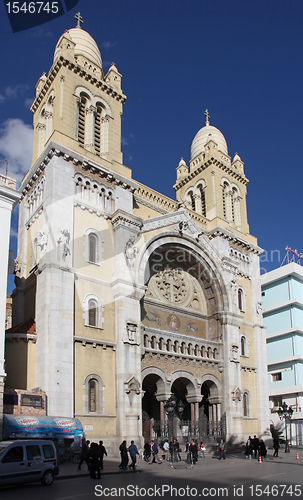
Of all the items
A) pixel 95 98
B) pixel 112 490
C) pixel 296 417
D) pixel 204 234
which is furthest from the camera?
pixel 296 417

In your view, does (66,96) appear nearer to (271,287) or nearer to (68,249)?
(68,249)

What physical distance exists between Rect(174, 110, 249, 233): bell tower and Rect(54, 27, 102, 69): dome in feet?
44.3

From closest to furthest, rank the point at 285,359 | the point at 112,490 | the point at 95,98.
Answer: the point at 112,490 → the point at 95,98 → the point at 285,359

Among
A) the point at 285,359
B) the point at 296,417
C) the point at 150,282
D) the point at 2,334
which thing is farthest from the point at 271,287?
the point at 2,334

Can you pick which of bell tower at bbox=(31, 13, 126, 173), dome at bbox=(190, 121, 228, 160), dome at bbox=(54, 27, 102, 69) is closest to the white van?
bell tower at bbox=(31, 13, 126, 173)

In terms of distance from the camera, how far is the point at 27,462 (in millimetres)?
14914

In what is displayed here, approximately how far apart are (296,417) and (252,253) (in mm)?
19801

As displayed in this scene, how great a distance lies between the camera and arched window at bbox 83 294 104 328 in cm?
2730

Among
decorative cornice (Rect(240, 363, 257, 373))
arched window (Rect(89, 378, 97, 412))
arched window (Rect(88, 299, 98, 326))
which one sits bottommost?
arched window (Rect(89, 378, 97, 412))

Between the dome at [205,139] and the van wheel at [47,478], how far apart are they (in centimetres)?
3700

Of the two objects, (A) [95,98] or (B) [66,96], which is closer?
(B) [66,96]

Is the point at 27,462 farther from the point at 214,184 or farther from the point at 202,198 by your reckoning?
the point at 202,198

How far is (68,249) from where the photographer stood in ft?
89.2

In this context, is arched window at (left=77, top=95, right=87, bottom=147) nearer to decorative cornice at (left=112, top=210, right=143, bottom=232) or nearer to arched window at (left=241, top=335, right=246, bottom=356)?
decorative cornice at (left=112, top=210, right=143, bottom=232)
